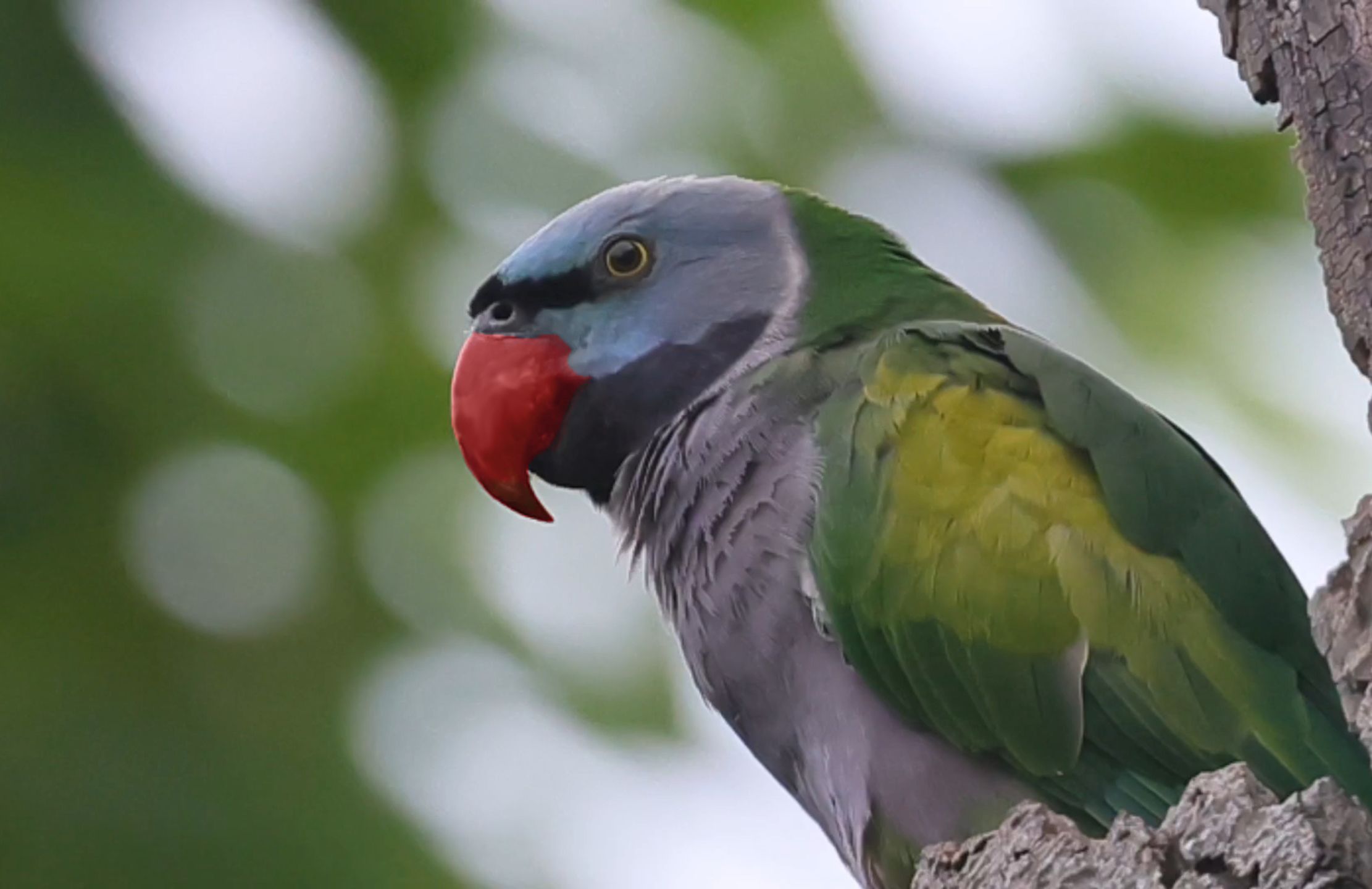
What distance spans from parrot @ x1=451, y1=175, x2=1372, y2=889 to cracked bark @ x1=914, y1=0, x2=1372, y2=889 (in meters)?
0.55

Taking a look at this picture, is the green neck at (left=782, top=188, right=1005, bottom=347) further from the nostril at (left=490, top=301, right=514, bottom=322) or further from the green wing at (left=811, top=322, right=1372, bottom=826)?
the nostril at (left=490, top=301, right=514, bottom=322)

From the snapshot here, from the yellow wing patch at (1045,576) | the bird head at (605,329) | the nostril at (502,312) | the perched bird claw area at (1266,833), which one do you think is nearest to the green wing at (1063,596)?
the yellow wing patch at (1045,576)

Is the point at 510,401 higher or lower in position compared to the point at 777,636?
higher

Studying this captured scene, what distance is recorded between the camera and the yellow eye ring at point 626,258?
9.46 ft

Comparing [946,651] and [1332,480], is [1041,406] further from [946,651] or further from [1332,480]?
[1332,480]

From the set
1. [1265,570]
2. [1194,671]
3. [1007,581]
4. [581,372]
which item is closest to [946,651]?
[1007,581]

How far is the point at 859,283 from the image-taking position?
282 centimetres

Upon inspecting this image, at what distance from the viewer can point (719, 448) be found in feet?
8.27

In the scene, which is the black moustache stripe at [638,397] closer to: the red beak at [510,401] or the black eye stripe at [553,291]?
the red beak at [510,401]

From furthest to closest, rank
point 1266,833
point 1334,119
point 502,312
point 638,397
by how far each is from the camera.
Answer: point 502,312 → point 638,397 → point 1334,119 → point 1266,833

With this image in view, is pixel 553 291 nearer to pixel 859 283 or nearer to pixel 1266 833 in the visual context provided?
pixel 859 283

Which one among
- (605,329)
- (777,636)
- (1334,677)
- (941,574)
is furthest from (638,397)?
(1334,677)

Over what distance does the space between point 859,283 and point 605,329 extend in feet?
1.23

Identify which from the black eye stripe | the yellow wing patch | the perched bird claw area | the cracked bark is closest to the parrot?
the yellow wing patch
